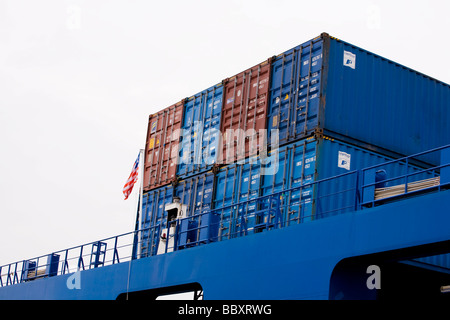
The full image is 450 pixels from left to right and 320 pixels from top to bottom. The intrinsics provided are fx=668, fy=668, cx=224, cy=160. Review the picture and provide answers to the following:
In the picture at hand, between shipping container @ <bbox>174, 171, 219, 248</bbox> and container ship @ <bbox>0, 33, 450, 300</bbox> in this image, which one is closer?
container ship @ <bbox>0, 33, 450, 300</bbox>

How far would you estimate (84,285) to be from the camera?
18547 millimetres

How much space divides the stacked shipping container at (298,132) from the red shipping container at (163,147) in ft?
0.36

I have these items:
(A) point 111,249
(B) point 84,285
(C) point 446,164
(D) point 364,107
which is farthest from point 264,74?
(C) point 446,164

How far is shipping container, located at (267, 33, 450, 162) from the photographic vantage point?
17.5m

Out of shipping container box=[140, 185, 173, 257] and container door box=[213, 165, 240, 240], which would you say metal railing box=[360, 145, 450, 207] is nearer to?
container door box=[213, 165, 240, 240]

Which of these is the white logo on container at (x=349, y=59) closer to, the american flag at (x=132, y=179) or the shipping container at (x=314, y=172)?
the shipping container at (x=314, y=172)

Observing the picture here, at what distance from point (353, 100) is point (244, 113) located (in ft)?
10.9

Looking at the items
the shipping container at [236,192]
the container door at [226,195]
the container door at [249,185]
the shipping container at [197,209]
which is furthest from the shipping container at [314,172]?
the shipping container at [197,209]

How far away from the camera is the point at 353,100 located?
59.2ft

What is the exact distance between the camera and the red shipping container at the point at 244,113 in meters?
18.8

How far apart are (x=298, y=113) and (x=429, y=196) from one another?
281 inches

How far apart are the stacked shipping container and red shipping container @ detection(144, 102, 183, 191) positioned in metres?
0.11

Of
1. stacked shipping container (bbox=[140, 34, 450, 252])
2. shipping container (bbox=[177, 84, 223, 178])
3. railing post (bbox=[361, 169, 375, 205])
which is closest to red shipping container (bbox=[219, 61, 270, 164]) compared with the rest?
stacked shipping container (bbox=[140, 34, 450, 252])
